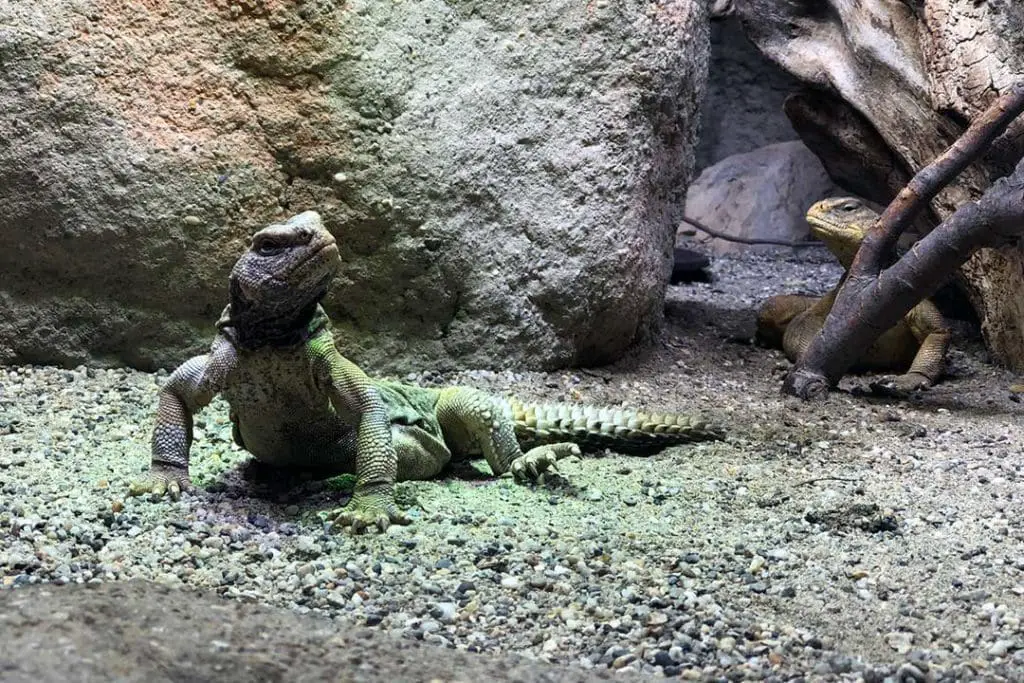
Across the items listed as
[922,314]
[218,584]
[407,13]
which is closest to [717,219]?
[922,314]

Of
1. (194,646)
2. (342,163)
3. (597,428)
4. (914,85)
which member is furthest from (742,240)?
(194,646)

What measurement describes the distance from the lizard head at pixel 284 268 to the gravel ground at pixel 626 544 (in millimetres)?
895

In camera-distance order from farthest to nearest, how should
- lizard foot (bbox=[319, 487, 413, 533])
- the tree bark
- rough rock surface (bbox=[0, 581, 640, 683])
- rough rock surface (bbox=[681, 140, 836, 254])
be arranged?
rough rock surface (bbox=[681, 140, 836, 254]), the tree bark, lizard foot (bbox=[319, 487, 413, 533]), rough rock surface (bbox=[0, 581, 640, 683])

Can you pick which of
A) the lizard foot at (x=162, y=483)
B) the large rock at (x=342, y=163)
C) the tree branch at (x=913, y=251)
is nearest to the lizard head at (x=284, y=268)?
the lizard foot at (x=162, y=483)

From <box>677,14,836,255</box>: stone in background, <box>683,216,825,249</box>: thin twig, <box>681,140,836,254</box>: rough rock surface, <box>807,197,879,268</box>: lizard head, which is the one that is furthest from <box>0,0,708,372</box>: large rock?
<box>681,140,836,254</box>: rough rock surface

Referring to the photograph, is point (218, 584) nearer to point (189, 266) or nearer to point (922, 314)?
point (189, 266)

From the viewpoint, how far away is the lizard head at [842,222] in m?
8.34

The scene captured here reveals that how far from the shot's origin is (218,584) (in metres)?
3.90

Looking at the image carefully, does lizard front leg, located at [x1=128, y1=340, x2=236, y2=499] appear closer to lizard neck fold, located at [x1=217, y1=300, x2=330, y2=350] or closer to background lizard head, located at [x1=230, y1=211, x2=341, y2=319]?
lizard neck fold, located at [x1=217, y1=300, x2=330, y2=350]

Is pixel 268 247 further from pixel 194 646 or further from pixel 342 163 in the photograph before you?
pixel 342 163

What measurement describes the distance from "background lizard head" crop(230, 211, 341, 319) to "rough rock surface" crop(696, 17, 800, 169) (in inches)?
483

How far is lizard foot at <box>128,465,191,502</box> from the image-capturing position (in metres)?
4.73

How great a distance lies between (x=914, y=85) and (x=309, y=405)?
5.13 m

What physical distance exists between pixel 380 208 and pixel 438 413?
1.94m
